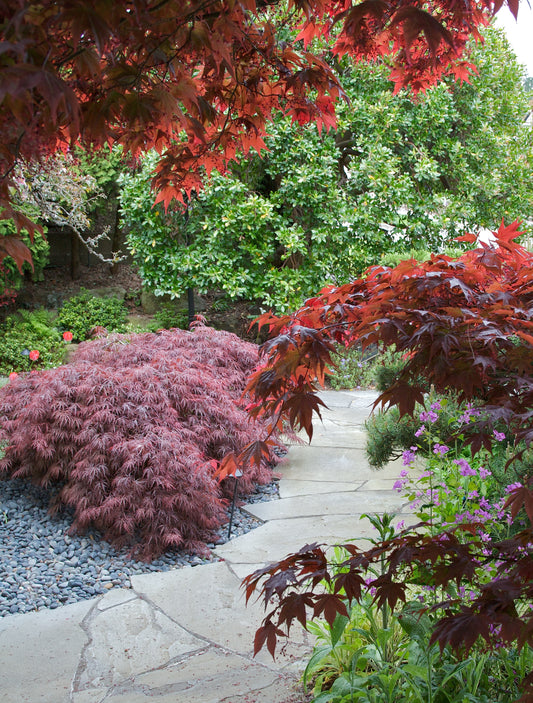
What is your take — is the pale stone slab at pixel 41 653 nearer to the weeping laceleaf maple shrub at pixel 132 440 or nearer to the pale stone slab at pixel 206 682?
the pale stone slab at pixel 206 682

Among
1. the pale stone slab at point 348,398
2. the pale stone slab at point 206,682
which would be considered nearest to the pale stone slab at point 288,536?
the pale stone slab at point 206,682

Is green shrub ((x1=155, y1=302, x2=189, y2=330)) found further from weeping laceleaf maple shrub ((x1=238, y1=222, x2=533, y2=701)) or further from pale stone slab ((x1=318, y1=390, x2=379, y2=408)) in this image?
weeping laceleaf maple shrub ((x1=238, y1=222, x2=533, y2=701))

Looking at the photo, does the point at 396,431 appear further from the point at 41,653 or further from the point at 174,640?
the point at 41,653

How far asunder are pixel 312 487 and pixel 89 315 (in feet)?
19.0

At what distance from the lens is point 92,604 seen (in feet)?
9.85

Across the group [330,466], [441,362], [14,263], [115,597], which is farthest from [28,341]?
[441,362]

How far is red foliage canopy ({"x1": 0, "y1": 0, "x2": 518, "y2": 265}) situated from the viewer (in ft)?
3.31

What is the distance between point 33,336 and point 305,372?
7486 millimetres

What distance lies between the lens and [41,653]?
102 inches

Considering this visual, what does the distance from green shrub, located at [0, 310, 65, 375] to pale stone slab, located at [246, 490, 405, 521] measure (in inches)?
183

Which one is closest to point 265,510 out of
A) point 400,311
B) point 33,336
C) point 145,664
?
point 145,664

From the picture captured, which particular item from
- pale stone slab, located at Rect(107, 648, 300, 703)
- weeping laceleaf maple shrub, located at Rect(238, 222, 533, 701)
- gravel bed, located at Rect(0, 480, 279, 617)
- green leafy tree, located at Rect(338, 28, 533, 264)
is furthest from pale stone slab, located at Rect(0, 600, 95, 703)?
green leafy tree, located at Rect(338, 28, 533, 264)

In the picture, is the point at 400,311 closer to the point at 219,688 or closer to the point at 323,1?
the point at 323,1

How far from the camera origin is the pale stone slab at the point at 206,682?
2.15 metres
